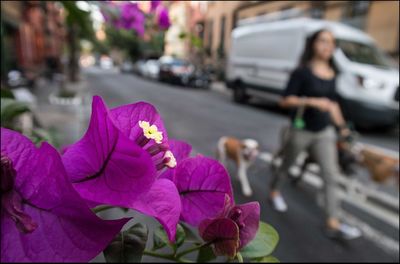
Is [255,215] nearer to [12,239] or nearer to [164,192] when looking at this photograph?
[164,192]

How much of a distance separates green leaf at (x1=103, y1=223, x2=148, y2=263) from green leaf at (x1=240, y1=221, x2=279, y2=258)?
0.54 ft

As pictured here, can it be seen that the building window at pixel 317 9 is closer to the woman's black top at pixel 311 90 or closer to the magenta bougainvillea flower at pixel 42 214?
the magenta bougainvillea flower at pixel 42 214

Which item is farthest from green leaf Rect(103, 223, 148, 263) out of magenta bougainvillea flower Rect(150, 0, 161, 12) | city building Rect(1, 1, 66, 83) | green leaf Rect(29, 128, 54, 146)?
city building Rect(1, 1, 66, 83)

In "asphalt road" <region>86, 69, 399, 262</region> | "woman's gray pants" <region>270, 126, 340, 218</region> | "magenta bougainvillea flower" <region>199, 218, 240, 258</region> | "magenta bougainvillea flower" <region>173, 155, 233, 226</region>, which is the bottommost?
"asphalt road" <region>86, 69, 399, 262</region>

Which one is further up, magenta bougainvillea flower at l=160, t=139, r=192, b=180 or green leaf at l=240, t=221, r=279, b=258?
magenta bougainvillea flower at l=160, t=139, r=192, b=180


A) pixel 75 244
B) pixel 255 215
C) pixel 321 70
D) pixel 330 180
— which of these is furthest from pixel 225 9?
pixel 330 180

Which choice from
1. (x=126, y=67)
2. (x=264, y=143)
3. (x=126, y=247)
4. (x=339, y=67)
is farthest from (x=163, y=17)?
(x=126, y=67)

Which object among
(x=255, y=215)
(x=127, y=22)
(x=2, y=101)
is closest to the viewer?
(x=255, y=215)

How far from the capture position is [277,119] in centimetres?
850

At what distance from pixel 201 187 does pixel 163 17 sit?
101 centimetres

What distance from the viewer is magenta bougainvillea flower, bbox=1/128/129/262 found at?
0.93 feet

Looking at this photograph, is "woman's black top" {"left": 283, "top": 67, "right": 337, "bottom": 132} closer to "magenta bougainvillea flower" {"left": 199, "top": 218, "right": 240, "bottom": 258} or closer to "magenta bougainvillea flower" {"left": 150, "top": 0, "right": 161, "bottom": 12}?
"magenta bougainvillea flower" {"left": 150, "top": 0, "right": 161, "bottom": 12}

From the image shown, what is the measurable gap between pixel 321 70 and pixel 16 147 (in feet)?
9.38

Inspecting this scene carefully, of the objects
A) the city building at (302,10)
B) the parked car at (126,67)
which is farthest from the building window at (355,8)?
the parked car at (126,67)
